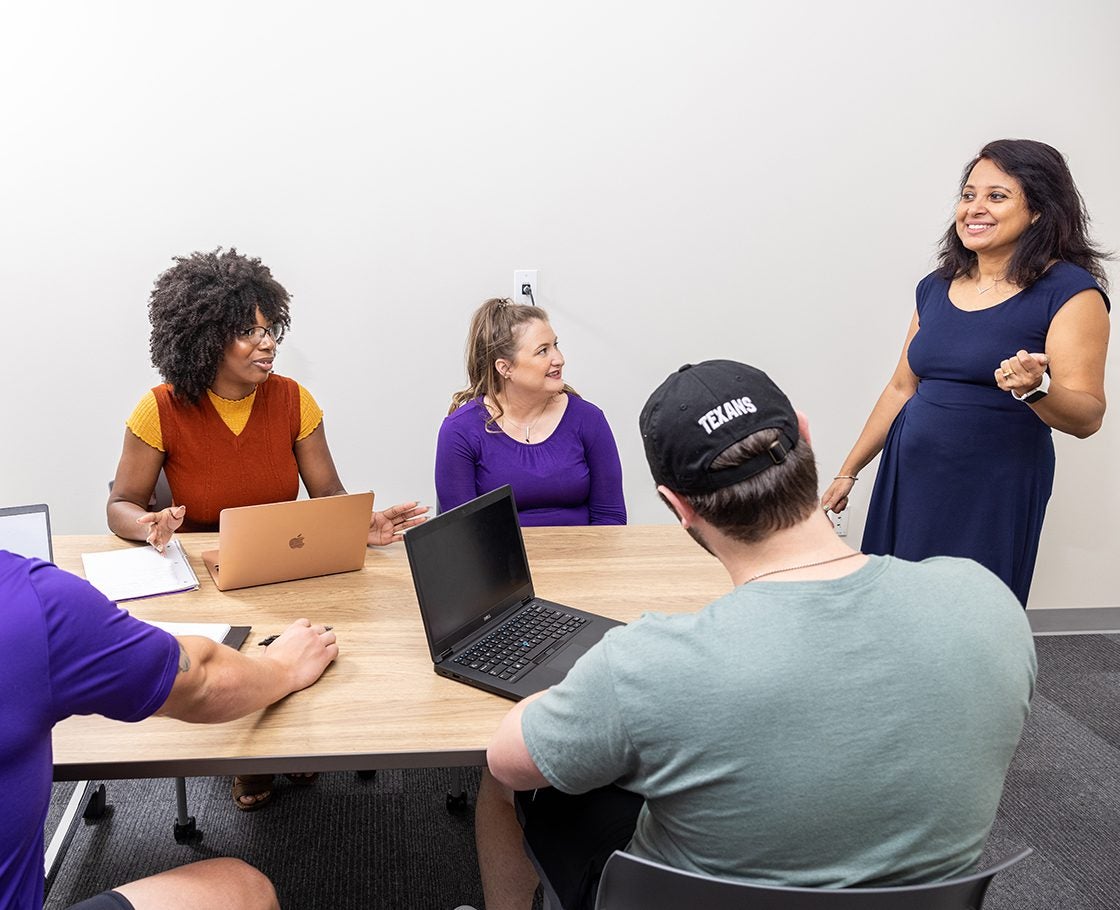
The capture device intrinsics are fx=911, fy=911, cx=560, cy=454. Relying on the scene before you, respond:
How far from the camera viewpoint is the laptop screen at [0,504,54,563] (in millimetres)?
1718

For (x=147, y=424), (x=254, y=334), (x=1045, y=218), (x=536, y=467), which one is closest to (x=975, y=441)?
(x=1045, y=218)

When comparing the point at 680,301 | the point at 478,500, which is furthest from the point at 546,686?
the point at 680,301

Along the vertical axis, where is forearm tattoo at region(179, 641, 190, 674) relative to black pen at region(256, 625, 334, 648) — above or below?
above

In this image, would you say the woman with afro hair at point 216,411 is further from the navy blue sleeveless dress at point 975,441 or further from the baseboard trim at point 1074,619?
the baseboard trim at point 1074,619

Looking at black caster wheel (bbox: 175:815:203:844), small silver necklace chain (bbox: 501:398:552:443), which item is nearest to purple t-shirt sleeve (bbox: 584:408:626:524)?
small silver necklace chain (bbox: 501:398:552:443)

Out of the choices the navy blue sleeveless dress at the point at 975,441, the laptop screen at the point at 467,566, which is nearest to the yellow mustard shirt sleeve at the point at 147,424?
the laptop screen at the point at 467,566

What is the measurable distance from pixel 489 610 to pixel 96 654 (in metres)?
0.71

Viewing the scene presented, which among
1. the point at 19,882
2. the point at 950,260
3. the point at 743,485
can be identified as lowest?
the point at 19,882

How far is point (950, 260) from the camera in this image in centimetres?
247

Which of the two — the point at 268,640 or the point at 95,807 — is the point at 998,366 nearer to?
the point at 268,640

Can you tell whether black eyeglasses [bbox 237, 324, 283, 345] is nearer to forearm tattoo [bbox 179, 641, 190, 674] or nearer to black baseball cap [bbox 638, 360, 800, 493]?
forearm tattoo [bbox 179, 641, 190, 674]

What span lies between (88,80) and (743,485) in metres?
2.72

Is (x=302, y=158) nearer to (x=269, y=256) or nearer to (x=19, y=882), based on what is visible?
(x=269, y=256)

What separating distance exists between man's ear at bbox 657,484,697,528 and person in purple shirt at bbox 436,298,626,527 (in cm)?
128
